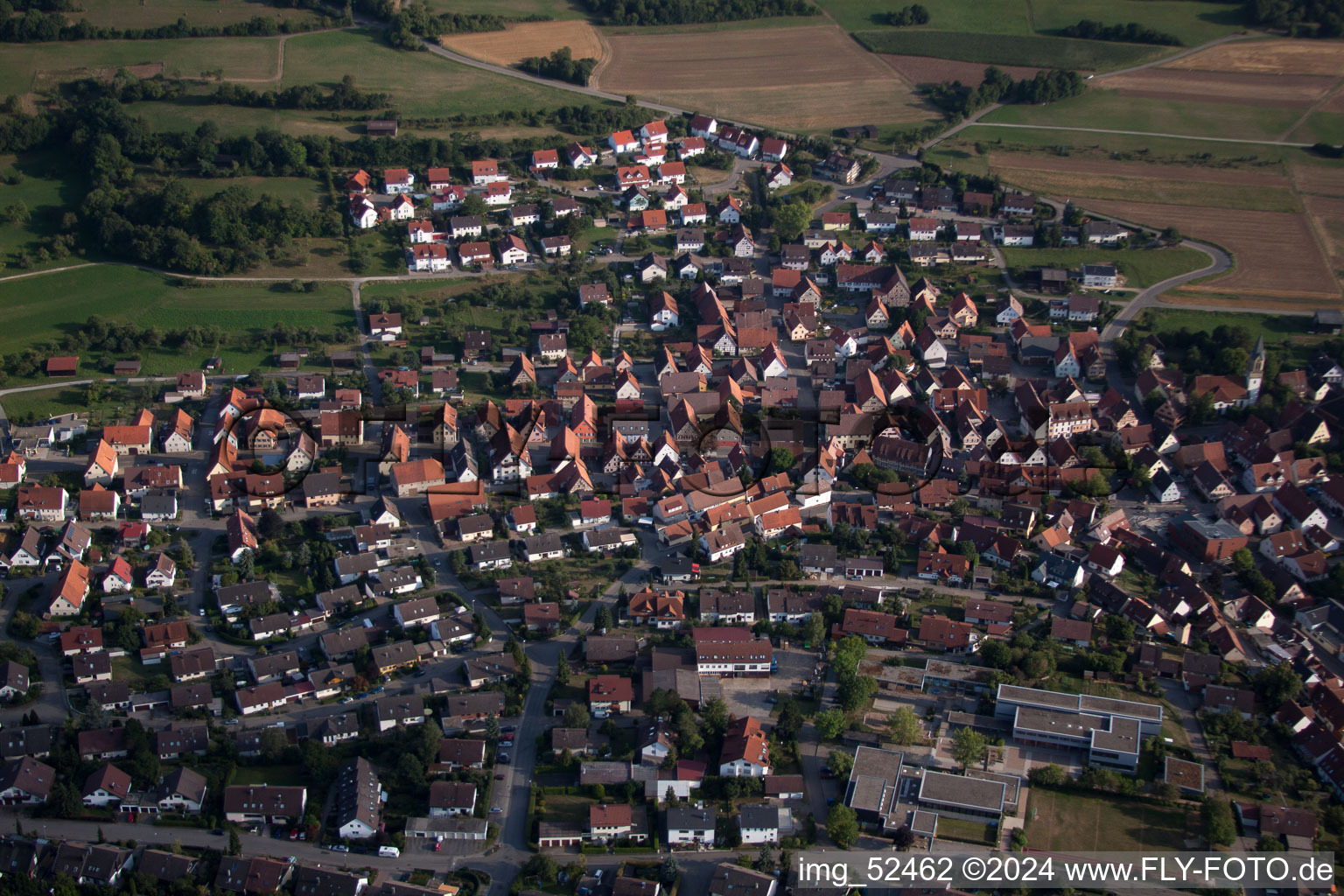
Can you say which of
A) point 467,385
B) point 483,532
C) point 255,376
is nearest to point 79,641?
point 483,532

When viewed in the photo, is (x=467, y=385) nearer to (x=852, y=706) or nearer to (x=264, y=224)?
(x=264, y=224)

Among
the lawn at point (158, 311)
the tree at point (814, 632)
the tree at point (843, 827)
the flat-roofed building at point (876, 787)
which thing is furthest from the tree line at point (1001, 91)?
the tree at point (843, 827)

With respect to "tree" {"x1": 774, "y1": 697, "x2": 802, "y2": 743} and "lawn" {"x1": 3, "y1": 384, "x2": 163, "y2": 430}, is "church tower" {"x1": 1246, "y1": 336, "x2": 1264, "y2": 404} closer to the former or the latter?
"tree" {"x1": 774, "y1": 697, "x2": 802, "y2": 743}

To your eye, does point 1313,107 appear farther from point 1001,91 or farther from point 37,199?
point 37,199

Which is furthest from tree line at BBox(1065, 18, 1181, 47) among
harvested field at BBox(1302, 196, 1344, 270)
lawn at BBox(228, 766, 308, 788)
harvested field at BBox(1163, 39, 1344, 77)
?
lawn at BBox(228, 766, 308, 788)

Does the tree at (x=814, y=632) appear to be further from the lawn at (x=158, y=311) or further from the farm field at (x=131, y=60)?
the farm field at (x=131, y=60)

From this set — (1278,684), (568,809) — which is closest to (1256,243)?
(1278,684)

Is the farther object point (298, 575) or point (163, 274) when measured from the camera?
point (163, 274)
